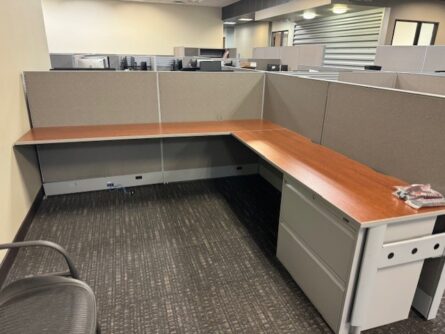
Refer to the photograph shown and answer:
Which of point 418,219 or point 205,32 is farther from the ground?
point 205,32

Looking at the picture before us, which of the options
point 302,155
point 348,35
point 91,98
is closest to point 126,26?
point 348,35

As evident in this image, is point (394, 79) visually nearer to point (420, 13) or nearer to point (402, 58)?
point (402, 58)

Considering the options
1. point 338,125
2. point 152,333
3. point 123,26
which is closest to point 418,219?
point 338,125

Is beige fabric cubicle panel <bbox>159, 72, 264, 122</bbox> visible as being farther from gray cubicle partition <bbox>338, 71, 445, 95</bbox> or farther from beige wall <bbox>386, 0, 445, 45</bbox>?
beige wall <bbox>386, 0, 445, 45</bbox>

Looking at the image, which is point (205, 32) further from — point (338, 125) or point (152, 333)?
point (152, 333)

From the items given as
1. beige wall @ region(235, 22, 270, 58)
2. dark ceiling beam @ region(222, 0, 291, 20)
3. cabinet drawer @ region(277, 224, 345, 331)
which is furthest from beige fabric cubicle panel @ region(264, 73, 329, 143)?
beige wall @ region(235, 22, 270, 58)

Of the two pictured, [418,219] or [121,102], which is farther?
[121,102]

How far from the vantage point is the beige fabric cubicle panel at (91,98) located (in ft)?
8.49

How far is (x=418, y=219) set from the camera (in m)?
1.33

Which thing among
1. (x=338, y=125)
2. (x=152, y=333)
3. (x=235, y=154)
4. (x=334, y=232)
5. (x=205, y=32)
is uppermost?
(x=205, y=32)

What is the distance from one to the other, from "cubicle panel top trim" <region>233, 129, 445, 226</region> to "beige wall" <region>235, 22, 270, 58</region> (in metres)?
9.21

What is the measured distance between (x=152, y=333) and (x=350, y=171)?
1375mm

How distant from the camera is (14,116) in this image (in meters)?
2.25

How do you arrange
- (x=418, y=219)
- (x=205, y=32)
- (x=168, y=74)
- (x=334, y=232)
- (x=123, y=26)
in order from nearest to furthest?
(x=418, y=219) → (x=334, y=232) → (x=168, y=74) → (x=123, y=26) → (x=205, y=32)
